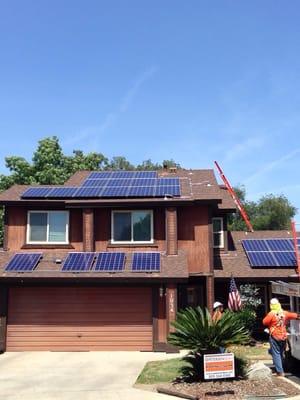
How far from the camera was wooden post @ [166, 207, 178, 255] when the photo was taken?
65.0 ft

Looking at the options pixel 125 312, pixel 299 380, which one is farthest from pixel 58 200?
pixel 299 380

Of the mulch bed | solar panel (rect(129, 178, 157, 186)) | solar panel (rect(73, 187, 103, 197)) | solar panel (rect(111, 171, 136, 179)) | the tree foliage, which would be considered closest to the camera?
the mulch bed

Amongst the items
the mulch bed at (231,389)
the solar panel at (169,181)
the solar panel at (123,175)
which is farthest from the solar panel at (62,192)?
the mulch bed at (231,389)

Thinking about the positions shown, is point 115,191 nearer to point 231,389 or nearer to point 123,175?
point 123,175

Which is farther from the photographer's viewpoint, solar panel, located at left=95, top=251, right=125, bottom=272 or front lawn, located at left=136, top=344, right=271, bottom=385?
solar panel, located at left=95, top=251, right=125, bottom=272

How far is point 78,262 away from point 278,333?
30.7 feet

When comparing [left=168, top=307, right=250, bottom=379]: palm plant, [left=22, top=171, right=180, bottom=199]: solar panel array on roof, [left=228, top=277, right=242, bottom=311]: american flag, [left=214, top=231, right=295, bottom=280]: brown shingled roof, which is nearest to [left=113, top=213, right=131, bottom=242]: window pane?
[left=22, top=171, right=180, bottom=199]: solar panel array on roof

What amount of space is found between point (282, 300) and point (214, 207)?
198 inches

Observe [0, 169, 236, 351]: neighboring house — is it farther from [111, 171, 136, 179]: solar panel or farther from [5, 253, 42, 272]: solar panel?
[111, 171, 136, 179]: solar panel

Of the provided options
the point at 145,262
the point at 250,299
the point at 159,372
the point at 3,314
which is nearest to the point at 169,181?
the point at 145,262

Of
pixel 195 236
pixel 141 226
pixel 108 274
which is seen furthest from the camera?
pixel 141 226

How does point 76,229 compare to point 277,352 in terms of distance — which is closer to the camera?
point 277,352

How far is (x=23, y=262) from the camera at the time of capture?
63.1 ft

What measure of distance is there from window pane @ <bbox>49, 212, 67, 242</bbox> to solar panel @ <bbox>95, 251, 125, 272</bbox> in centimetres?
202
